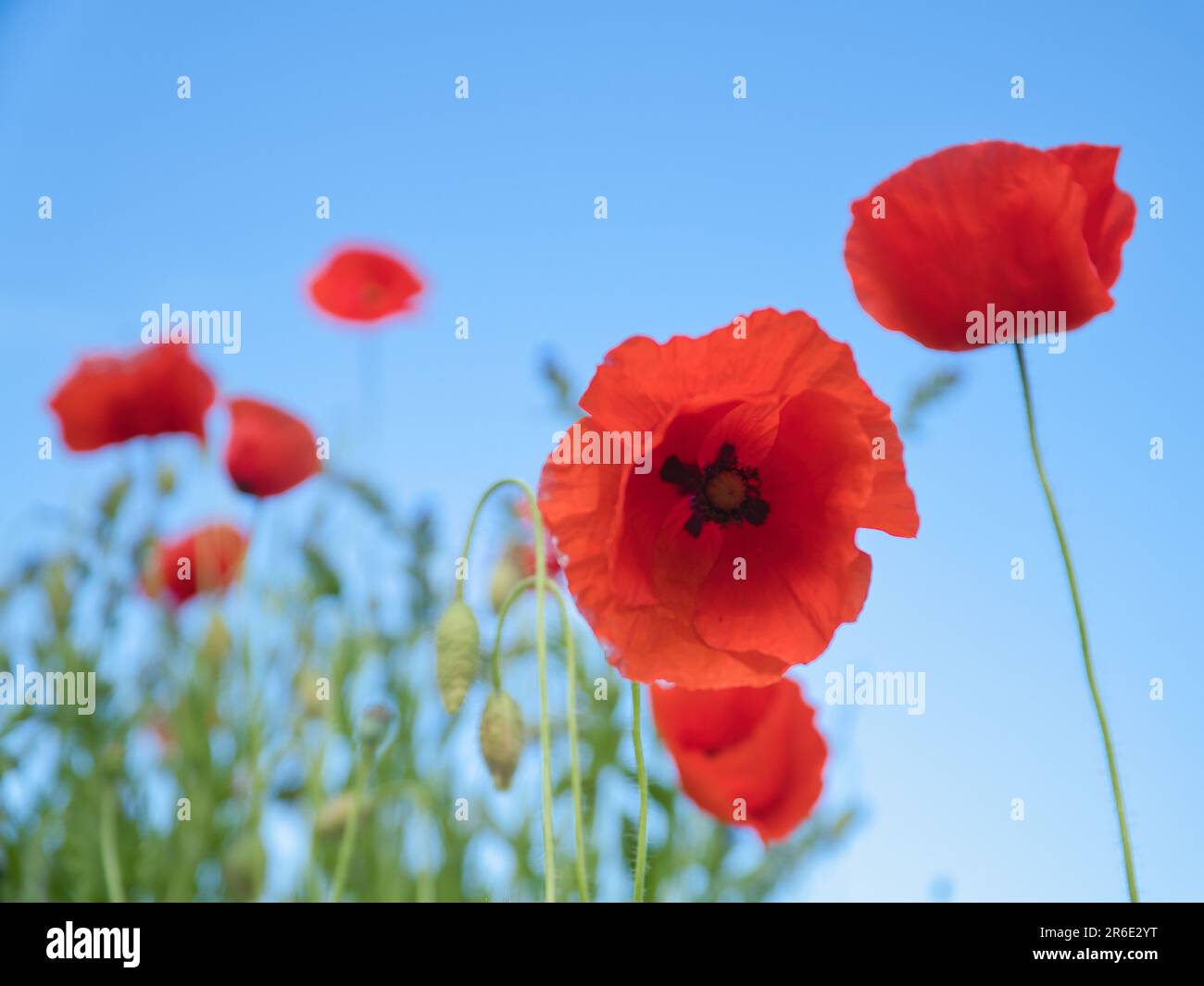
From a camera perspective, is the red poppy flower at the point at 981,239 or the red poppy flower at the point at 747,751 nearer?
the red poppy flower at the point at 981,239

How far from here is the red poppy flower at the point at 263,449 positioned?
1.23 m

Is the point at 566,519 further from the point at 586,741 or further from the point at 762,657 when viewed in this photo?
the point at 586,741

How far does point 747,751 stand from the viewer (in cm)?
96

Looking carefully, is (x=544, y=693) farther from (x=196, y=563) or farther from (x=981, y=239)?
(x=196, y=563)

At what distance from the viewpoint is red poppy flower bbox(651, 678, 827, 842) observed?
A: 0.94 metres

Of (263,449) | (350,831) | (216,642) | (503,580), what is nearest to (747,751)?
(503,580)

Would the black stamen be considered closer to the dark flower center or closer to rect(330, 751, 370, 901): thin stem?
the dark flower center

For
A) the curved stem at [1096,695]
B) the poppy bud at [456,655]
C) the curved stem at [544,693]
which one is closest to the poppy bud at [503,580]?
the poppy bud at [456,655]

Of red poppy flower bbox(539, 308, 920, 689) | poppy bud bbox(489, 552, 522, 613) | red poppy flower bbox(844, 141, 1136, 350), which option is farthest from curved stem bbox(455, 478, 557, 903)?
poppy bud bbox(489, 552, 522, 613)

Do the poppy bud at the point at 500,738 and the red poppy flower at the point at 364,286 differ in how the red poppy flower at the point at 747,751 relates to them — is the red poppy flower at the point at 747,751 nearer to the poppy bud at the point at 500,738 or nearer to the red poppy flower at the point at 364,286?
the poppy bud at the point at 500,738

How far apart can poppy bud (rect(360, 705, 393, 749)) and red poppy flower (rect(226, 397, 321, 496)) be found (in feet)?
1.34

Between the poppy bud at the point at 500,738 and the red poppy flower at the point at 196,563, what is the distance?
85 cm

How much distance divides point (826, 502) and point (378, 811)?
0.89 meters
